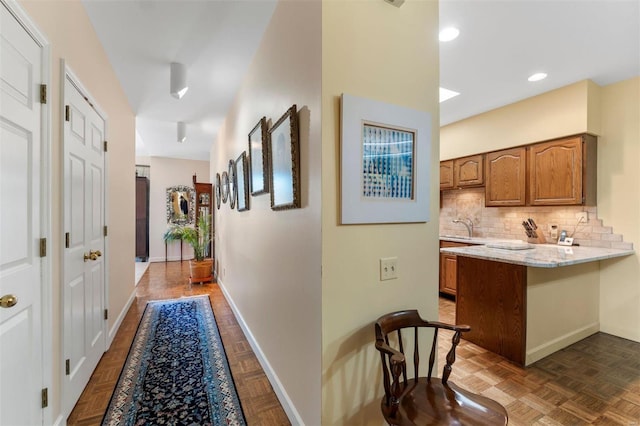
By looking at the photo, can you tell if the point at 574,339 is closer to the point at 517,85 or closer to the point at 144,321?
the point at 517,85

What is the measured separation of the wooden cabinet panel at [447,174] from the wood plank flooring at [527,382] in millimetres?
2507

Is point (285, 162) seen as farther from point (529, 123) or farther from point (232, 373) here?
point (529, 123)

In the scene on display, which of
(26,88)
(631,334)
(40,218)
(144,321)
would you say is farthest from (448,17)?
(144,321)

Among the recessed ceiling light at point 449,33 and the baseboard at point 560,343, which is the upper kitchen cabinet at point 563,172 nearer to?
the baseboard at point 560,343

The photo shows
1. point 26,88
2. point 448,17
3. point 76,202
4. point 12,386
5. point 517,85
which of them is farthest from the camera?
point 517,85

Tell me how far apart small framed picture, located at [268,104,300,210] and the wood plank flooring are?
1.35 m

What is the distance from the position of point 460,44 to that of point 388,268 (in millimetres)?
2122

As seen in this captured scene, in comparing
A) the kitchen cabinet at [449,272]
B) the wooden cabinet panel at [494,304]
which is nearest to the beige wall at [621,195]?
the kitchen cabinet at [449,272]

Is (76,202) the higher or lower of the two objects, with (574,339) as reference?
higher

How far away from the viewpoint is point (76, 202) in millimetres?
1913

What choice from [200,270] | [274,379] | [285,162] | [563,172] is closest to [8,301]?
[285,162]

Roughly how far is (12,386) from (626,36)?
457 centimetres

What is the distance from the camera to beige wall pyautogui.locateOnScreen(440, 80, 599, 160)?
3.08m

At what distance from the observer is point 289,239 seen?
1.75 meters
